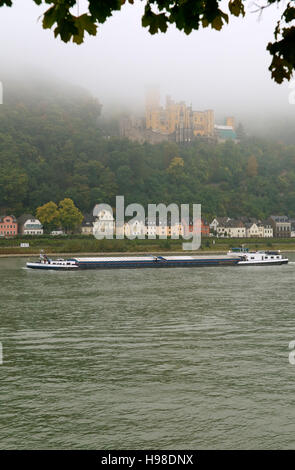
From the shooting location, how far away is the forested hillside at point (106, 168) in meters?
97.6

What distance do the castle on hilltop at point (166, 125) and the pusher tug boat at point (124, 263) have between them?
291ft

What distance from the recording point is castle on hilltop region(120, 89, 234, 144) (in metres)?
139

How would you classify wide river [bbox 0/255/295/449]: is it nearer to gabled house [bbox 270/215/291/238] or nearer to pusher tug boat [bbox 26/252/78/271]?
pusher tug boat [bbox 26/252/78/271]

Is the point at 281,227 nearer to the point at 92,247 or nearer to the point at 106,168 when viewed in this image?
the point at 106,168

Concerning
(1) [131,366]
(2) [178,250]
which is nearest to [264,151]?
(2) [178,250]

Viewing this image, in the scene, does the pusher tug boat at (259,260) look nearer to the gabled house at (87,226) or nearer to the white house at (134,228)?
the white house at (134,228)

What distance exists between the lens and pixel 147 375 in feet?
38.7

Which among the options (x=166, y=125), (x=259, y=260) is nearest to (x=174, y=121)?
(x=166, y=125)

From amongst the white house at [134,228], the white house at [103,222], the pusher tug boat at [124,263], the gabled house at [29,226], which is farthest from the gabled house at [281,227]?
the pusher tug boat at [124,263]

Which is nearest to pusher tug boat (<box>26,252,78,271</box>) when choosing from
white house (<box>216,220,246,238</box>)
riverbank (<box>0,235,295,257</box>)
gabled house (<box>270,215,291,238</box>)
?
riverbank (<box>0,235,295,257</box>)

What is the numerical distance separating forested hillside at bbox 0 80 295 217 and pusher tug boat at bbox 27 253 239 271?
46119 mm

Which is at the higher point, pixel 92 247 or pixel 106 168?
pixel 106 168

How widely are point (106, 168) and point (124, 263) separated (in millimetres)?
58736
